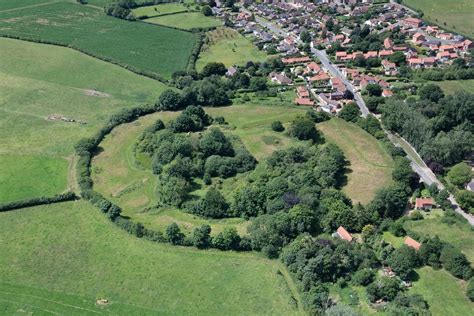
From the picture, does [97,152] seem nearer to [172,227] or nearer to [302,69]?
[172,227]

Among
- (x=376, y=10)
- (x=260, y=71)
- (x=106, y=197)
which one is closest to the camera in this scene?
(x=106, y=197)

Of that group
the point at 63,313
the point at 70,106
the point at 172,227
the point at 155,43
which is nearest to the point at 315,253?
the point at 172,227

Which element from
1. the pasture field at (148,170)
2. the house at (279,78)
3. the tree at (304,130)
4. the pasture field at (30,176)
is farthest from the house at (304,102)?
the pasture field at (30,176)

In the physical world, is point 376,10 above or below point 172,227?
above

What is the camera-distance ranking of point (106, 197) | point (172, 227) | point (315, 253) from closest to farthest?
point (315, 253) < point (172, 227) < point (106, 197)

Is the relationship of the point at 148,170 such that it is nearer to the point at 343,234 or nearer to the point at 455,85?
the point at 343,234

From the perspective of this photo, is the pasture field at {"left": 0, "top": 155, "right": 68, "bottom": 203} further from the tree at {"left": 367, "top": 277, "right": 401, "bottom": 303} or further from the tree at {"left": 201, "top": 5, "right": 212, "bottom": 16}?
the tree at {"left": 201, "top": 5, "right": 212, "bottom": 16}

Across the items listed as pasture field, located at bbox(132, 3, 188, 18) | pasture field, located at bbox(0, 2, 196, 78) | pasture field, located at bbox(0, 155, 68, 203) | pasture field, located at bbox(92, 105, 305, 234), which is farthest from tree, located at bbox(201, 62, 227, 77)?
pasture field, located at bbox(132, 3, 188, 18)

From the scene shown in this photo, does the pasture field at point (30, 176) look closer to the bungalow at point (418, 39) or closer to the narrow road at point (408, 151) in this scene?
the narrow road at point (408, 151)
